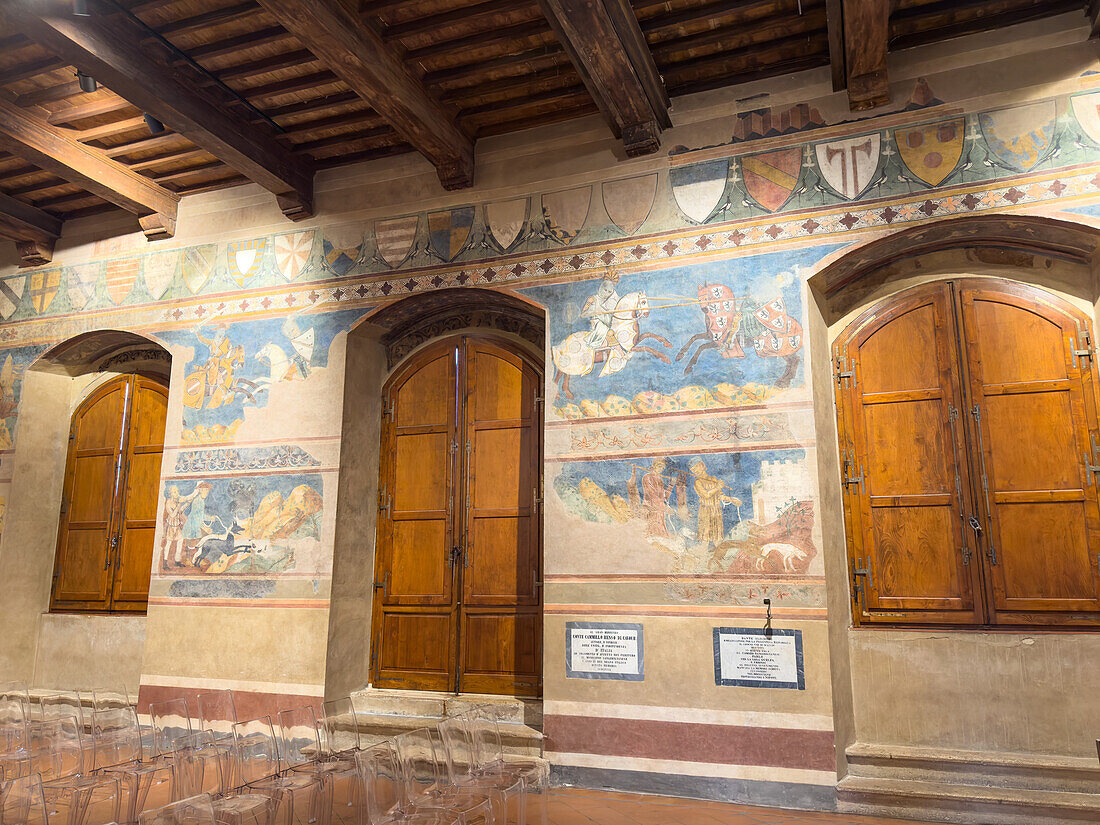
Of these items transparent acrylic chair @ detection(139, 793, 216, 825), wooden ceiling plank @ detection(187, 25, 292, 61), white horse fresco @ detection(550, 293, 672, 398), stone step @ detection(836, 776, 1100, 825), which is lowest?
stone step @ detection(836, 776, 1100, 825)

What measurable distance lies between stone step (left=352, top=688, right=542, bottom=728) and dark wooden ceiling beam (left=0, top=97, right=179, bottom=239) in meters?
4.94

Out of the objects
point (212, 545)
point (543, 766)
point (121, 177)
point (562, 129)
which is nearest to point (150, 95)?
point (121, 177)

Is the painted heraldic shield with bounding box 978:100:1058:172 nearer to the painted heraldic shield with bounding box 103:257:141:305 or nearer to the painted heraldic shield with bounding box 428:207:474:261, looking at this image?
the painted heraldic shield with bounding box 428:207:474:261

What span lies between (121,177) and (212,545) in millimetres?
3579

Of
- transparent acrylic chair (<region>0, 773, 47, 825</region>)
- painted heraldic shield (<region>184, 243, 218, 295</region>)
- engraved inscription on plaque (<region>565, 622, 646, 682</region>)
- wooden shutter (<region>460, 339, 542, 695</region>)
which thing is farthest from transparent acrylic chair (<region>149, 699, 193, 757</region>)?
painted heraldic shield (<region>184, 243, 218, 295</region>)

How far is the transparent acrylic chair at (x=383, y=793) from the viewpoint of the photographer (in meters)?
3.67

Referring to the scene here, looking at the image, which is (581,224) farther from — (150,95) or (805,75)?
(150,95)

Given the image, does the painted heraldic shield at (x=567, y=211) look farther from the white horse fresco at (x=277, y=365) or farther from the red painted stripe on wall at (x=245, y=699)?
the red painted stripe on wall at (x=245, y=699)

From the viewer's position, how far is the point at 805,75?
19.4ft

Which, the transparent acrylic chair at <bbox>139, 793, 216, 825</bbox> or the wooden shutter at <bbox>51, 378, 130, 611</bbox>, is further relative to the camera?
the wooden shutter at <bbox>51, 378, 130, 611</bbox>

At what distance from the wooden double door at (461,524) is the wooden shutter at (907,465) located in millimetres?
2569

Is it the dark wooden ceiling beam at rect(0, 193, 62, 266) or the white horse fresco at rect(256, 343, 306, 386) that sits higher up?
the dark wooden ceiling beam at rect(0, 193, 62, 266)

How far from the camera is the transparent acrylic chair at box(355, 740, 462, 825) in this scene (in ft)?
12.0

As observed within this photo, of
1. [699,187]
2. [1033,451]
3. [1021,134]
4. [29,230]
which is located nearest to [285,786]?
[699,187]
